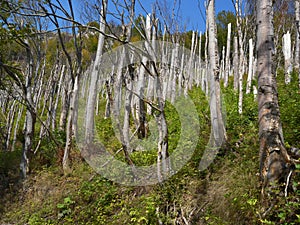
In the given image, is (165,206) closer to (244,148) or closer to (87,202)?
(244,148)

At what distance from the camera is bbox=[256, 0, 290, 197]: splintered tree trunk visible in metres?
3.13

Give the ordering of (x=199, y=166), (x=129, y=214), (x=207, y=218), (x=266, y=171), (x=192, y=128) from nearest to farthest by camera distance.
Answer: (x=266, y=171), (x=207, y=218), (x=129, y=214), (x=199, y=166), (x=192, y=128)

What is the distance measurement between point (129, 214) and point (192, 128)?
3190mm

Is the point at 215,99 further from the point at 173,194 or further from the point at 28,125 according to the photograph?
the point at 28,125

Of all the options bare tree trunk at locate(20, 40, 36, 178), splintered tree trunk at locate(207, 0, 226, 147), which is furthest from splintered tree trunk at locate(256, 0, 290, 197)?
bare tree trunk at locate(20, 40, 36, 178)

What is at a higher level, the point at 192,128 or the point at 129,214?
the point at 192,128

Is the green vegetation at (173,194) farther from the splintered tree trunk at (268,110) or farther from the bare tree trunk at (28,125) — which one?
the bare tree trunk at (28,125)

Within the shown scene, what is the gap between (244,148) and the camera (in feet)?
17.0

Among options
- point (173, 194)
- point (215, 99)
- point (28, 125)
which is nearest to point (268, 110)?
point (173, 194)

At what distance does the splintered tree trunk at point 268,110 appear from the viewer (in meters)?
3.13

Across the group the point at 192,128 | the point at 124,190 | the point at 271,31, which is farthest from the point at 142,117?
the point at 271,31

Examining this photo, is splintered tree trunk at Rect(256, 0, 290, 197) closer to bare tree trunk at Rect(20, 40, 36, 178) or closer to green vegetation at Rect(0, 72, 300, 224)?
green vegetation at Rect(0, 72, 300, 224)

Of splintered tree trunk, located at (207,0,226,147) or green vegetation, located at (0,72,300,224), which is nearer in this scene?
green vegetation, located at (0,72,300,224)

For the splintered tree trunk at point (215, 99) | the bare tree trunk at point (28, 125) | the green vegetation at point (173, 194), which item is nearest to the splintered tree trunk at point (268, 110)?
→ the green vegetation at point (173, 194)
